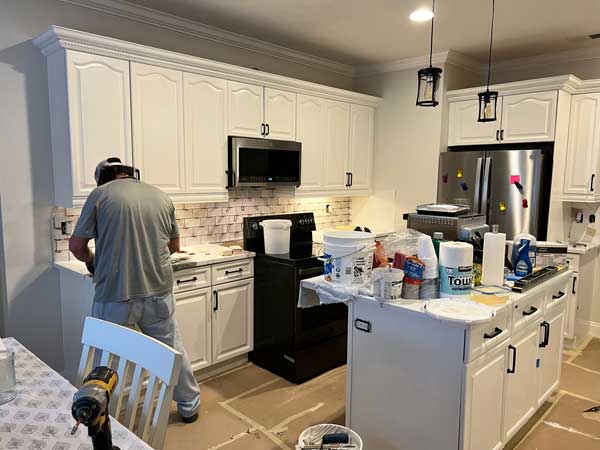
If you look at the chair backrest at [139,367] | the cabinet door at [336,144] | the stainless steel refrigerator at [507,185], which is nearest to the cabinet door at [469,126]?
the stainless steel refrigerator at [507,185]

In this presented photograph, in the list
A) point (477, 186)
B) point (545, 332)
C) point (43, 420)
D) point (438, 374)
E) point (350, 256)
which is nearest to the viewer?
point (43, 420)

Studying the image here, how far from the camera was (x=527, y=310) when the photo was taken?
2.33 meters

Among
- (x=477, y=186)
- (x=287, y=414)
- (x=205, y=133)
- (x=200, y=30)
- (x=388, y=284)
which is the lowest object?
(x=287, y=414)

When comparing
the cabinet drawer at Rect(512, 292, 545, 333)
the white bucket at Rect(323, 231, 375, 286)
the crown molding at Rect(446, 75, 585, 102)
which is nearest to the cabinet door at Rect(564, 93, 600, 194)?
the crown molding at Rect(446, 75, 585, 102)

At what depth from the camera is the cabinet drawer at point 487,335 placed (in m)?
1.85

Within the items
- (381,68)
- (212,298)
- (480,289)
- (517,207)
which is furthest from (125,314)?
(381,68)

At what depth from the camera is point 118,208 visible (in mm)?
2318

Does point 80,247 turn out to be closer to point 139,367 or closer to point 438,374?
point 139,367

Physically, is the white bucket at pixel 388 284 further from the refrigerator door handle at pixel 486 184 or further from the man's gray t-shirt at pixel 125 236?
the refrigerator door handle at pixel 486 184

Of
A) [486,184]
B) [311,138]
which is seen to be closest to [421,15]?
[311,138]

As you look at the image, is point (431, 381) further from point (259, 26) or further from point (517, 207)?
point (259, 26)

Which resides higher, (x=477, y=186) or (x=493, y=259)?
(x=477, y=186)

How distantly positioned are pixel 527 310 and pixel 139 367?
192 centimetres

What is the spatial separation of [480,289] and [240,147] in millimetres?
2062
